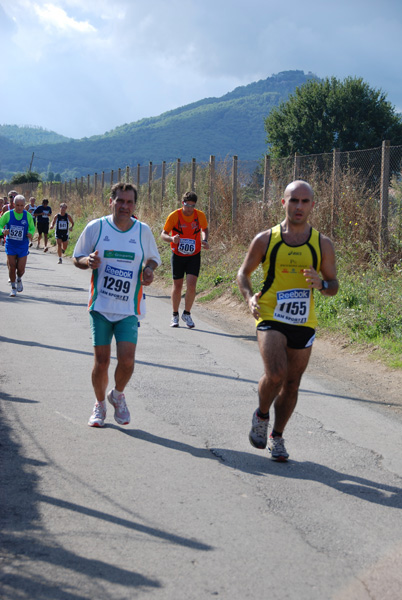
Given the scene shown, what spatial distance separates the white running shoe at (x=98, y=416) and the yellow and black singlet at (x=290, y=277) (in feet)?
5.52

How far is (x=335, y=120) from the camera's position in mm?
51531

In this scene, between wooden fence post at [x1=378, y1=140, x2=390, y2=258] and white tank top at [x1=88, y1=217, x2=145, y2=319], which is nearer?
white tank top at [x1=88, y1=217, x2=145, y2=319]

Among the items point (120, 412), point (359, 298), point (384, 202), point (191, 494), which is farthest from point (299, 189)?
point (384, 202)

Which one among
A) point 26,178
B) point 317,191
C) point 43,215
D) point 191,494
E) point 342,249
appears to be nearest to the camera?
point 191,494

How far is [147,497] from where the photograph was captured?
183 inches

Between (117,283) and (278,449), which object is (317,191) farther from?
(278,449)

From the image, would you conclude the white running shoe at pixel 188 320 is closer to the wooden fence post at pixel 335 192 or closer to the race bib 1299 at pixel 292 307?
the wooden fence post at pixel 335 192

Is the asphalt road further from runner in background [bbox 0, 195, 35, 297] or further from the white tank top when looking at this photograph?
runner in background [bbox 0, 195, 35, 297]

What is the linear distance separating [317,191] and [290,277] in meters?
10.8

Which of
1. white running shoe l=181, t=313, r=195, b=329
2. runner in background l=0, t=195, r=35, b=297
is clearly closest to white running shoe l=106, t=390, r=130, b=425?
white running shoe l=181, t=313, r=195, b=329

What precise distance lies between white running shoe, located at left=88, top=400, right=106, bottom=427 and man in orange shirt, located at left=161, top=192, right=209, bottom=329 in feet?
18.6

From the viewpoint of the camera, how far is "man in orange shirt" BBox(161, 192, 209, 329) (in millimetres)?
11930

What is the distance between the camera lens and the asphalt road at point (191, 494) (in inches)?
141

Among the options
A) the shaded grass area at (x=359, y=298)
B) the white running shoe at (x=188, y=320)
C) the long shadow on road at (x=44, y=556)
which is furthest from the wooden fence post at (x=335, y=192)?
the long shadow on road at (x=44, y=556)
